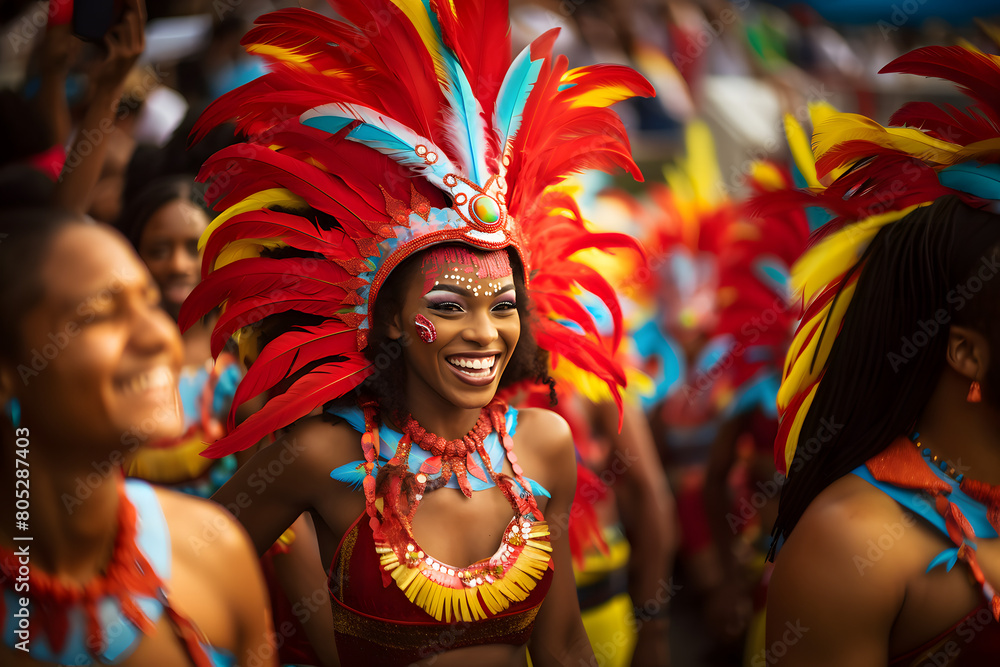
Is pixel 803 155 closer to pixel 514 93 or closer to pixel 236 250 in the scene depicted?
pixel 514 93

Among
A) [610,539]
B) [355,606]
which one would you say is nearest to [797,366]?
[355,606]

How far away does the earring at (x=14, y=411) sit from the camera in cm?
123

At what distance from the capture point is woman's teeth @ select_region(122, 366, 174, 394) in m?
1.25

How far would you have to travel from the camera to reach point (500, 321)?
2.15 meters

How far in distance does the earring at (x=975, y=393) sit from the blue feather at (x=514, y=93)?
4.50 feet

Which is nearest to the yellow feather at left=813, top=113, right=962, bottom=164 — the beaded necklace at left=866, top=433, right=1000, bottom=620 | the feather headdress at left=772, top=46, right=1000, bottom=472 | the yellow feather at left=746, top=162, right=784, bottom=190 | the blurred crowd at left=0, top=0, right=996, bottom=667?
the feather headdress at left=772, top=46, right=1000, bottom=472

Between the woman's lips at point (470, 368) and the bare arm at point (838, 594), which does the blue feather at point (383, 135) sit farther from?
Answer: the bare arm at point (838, 594)

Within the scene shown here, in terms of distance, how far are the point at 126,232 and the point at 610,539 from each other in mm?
2740

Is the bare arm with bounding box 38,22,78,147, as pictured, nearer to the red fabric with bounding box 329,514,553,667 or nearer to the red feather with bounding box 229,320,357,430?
the red feather with bounding box 229,320,357,430

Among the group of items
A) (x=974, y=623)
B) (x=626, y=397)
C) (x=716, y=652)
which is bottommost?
(x=716, y=652)

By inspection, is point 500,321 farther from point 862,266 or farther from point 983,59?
point 983,59

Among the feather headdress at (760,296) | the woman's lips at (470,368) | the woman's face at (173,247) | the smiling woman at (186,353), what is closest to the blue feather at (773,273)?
the feather headdress at (760,296)

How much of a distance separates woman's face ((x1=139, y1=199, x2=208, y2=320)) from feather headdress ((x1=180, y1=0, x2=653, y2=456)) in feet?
2.62

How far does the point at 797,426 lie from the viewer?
2213 mm
